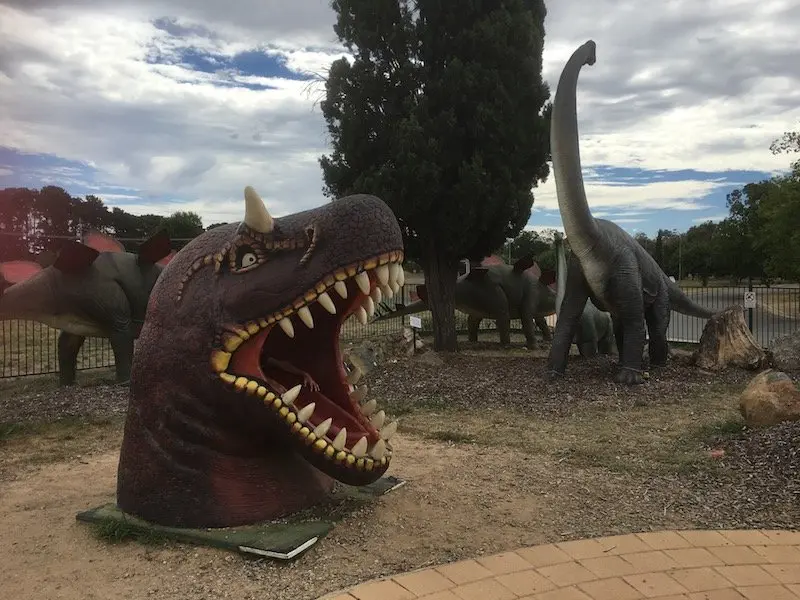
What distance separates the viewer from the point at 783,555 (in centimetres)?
344

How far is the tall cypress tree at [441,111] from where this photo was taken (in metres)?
10.6

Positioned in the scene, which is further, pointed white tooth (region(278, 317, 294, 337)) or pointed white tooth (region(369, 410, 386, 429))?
pointed white tooth (region(369, 410, 386, 429))

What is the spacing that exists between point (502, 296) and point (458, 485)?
10072mm

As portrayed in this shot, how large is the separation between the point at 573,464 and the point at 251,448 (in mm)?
2712

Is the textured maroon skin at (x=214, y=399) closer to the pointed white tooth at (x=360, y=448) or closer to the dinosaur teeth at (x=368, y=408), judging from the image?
the pointed white tooth at (x=360, y=448)

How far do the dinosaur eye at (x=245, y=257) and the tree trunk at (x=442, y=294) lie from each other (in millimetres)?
8617

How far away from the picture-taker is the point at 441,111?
1066 cm

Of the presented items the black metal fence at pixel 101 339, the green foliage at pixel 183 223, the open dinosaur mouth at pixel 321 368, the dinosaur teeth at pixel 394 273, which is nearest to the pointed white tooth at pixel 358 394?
the open dinosaur mouth at pixel 321 368

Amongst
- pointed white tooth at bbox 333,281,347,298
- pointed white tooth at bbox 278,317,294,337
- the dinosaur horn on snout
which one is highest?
the dinosaur horn on snout

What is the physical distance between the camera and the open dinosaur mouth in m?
3.21

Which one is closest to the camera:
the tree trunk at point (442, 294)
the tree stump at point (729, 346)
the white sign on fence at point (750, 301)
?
the tree stump at point (729, 346)

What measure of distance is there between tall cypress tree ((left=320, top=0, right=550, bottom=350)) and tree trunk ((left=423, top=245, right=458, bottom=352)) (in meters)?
0.59

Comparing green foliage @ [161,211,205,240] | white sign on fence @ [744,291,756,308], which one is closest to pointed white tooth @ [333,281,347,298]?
white sign on fence @ [744,291,756,308]

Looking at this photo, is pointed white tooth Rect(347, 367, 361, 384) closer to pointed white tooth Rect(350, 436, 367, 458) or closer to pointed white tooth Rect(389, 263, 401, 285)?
pointed white tooth Rect(350, 436, 367, 458)
